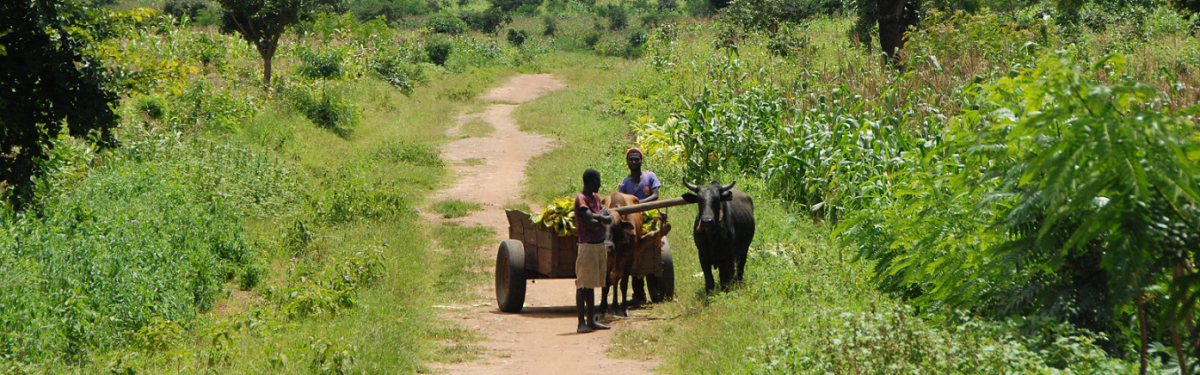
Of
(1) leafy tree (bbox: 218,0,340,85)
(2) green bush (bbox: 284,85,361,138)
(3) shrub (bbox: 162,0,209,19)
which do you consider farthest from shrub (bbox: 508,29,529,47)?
(2) green bush (bbox: 284,85,361,138)

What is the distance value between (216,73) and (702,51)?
11.8 m

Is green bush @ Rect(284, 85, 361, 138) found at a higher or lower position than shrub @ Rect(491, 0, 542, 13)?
higher

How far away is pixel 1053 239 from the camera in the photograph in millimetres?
5492

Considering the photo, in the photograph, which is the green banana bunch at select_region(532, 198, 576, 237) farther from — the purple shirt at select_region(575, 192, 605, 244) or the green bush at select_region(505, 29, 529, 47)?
the green bush at select_region(505, 29, 529, 47)

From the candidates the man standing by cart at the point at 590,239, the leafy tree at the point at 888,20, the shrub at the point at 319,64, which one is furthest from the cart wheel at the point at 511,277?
the shrub at the point at 319,64

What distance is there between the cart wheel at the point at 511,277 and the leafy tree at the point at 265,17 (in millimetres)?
14559

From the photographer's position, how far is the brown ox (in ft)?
29.7

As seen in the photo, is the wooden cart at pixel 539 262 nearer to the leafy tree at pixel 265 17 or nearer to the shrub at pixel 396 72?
the leafy tree at pixel 265 17

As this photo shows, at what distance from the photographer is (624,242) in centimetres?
914

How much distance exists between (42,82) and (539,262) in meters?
4.53

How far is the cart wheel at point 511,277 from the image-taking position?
9766 mm

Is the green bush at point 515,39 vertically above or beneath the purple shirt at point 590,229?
beneath

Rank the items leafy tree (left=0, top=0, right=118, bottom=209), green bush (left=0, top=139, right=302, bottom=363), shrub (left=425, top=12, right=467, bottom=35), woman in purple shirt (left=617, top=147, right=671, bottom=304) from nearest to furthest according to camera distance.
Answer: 1. green bush (left=0, top=139, right=302, bottom=363)
2. leafy tree (left=0, top=0, right=118, bottom=209)
3. woman in purple shirt (left=617, top=147, right=671, bottom=304)
4. shrub (left=425, top=12, right=467, bottom=35)

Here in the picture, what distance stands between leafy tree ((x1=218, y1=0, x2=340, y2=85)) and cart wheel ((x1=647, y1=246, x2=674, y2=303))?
15424 mm
